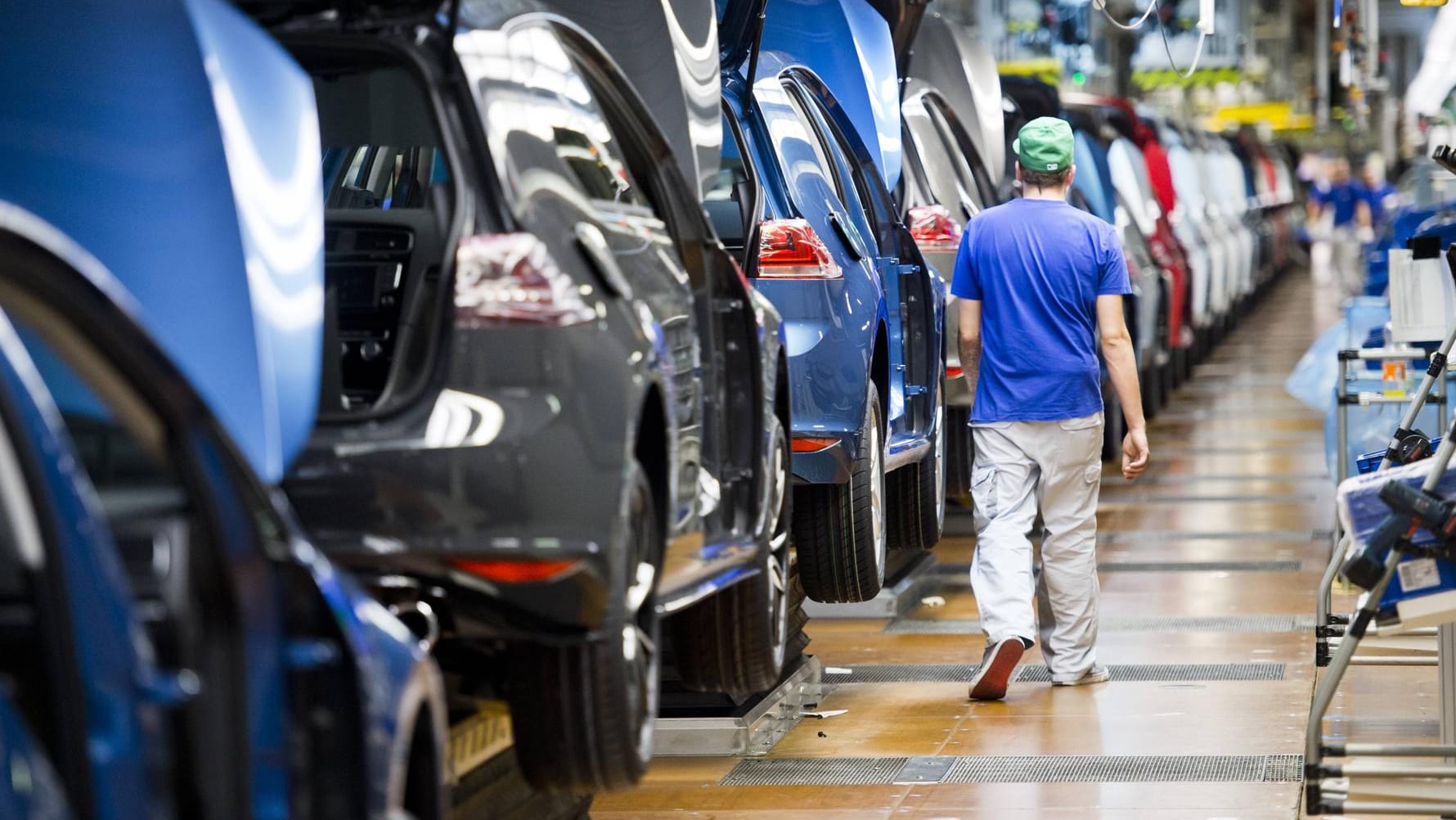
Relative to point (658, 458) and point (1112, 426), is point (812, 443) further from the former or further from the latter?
point (1112, 426)

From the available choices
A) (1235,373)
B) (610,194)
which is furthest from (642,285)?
(1235,373)

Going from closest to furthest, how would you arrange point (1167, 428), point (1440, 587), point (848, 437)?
point (1440, 587) < point (848, 437) < point (1167, 428)

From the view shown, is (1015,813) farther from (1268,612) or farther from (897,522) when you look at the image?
(1268,612)

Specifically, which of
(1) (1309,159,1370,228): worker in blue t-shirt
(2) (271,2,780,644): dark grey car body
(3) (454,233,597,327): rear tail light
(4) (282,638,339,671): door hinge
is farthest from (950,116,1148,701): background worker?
(1) (1309,159,1370,228): worker in blue t-shirt

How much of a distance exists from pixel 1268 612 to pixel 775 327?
173 inches

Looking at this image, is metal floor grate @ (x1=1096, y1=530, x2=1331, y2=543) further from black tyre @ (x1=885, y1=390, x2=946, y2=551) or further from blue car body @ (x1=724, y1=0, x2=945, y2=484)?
blue car body @ (x1=724, y1=0, x2=945, y2=484)

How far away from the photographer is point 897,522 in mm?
9508

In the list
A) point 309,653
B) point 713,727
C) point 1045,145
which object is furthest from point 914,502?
point 309,653

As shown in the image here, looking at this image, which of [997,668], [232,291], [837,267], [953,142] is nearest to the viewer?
[232,291]

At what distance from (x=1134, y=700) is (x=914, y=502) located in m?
1.65

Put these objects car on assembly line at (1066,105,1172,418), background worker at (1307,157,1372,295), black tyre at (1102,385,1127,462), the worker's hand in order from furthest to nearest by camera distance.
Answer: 1. background worker at (1307,157,1372,295)
2. car on assembly line at (1066,105,1172,418)
3. black tyre at (1102,385,1127,462)
4. the worker's hand

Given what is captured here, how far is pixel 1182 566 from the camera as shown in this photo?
11.4 meters

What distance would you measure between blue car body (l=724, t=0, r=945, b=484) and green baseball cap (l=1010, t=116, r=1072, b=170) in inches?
26.2

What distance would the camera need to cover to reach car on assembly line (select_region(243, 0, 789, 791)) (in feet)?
14.2
